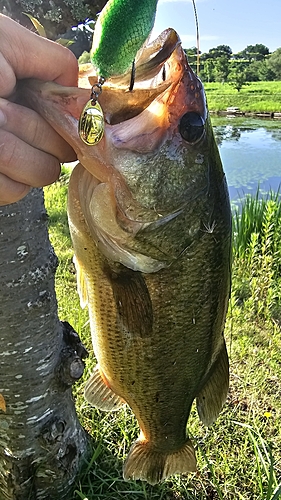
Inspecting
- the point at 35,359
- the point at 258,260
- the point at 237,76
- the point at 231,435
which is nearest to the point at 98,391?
the point at 35,359

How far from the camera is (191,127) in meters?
1.39

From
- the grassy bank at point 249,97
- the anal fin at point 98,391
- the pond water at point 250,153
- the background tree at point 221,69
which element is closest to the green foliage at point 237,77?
the grassy bank at point 249,97

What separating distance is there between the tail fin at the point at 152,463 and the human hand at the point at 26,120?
125cm

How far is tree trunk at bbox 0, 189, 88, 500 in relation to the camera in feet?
7.27

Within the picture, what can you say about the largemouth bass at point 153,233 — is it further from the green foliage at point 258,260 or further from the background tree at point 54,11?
the green foliage at point 258,260

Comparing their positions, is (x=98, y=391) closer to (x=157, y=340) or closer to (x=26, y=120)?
(x=157, y=340)

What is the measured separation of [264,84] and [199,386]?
152 feet

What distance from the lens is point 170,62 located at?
4.26 feet

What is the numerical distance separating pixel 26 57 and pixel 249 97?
36.8 metres

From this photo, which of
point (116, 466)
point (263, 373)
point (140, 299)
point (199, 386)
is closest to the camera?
point (140, 299)

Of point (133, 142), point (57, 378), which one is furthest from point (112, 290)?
point (57, 378)

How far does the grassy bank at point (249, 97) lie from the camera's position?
3011 cm

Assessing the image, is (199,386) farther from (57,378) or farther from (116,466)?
(116,466)

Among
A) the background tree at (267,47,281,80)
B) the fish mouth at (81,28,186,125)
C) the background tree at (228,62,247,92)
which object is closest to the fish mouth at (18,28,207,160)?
the fish mouth at (81,28,186,125)
